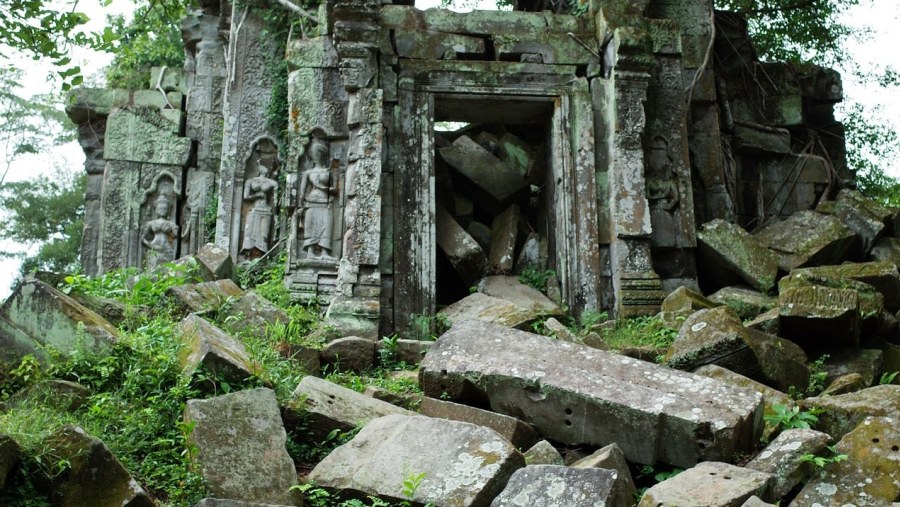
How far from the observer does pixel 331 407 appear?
575cm

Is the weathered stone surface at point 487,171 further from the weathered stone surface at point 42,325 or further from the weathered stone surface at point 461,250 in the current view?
the weathered stone surface at point 42,325

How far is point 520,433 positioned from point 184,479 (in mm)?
1855

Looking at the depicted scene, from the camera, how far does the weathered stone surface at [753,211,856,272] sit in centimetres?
952

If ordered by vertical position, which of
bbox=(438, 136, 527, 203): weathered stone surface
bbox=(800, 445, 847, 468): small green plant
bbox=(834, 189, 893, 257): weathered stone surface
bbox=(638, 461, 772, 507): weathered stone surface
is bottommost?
bbox=(638, 461, 772, 507): weathered stone surface

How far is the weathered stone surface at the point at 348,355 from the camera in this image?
736 cm

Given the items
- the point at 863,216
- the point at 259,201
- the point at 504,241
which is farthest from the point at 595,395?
the point at 259,201

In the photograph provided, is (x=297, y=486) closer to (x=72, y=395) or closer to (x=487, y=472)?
(x=487, y=472)

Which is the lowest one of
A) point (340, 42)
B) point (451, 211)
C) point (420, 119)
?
point (451, 211)

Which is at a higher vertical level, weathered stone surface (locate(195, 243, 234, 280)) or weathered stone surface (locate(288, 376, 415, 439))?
weathered stone surface (locate(195, 243, 234, 280))

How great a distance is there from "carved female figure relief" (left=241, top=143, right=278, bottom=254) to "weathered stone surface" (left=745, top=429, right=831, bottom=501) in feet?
24.4

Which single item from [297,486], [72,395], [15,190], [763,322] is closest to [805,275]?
[763,322]

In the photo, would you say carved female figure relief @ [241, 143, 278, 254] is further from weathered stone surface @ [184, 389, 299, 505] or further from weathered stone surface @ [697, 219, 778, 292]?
weathered stone surface @ [184, 389, 299, 505]

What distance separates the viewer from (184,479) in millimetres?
4812

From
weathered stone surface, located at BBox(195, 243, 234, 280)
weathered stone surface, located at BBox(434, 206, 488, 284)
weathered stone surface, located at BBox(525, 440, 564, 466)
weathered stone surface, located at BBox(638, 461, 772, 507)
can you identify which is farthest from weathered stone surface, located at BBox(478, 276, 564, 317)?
weathered stone surface, located at BBox(638, 461, 772, 507)
